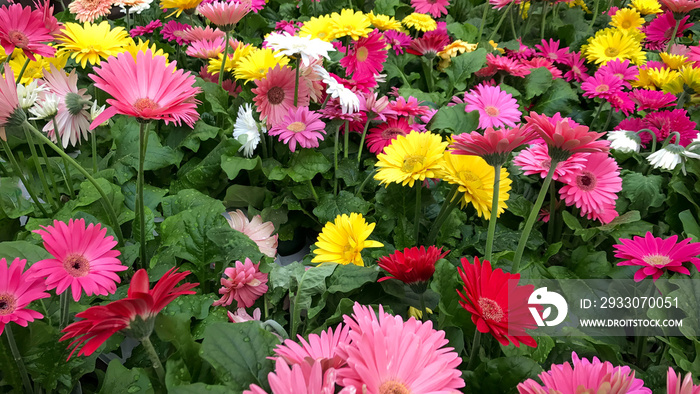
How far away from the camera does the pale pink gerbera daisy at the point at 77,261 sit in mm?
560

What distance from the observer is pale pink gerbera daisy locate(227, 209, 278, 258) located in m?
0.97

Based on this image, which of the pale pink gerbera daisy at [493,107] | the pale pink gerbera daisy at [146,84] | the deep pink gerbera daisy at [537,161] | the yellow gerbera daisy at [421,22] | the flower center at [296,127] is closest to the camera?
the pale pink gerbera daisy at [146,84]

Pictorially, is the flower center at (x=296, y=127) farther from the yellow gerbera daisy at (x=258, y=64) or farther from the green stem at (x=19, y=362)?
the green stem at (x=19, y=362)

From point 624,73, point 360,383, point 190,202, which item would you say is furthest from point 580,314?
point 624,73

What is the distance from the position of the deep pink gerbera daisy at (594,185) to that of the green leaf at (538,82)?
52 centimetres

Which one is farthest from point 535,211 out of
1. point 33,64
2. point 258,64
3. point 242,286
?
Answer: point 33,64

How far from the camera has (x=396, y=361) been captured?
43 centimetres

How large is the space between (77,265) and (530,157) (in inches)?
30.3

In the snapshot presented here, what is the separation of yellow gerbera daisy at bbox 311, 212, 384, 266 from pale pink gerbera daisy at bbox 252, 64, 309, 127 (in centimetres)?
38

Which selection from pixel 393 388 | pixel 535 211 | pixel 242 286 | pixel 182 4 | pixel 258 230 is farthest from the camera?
pixel 182 4

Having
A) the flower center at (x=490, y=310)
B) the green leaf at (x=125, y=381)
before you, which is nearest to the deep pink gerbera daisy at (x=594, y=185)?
the flower center at (x=490, y=310)

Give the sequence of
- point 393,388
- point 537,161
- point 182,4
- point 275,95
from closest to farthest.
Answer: point 393,388 → point 537,161 → point 275,95 → point 182,4

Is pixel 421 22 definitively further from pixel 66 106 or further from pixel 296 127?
pixel 66 106

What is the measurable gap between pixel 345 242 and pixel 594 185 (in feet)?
1.75
